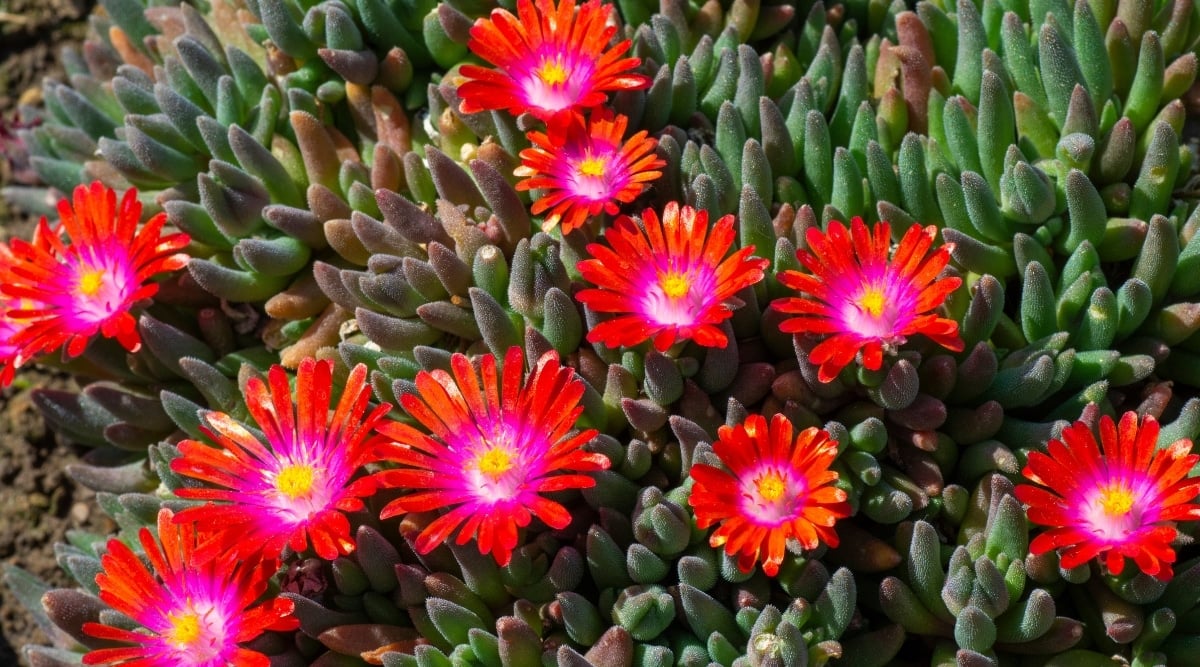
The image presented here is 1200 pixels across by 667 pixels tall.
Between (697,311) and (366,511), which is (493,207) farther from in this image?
(366,511)

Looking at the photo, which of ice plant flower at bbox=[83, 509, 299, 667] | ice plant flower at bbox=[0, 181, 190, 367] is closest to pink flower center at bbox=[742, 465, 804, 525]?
ice plant flower at bbox=[83, 509, 299, 667]

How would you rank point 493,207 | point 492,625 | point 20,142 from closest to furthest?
point 492,625 < point 493,207 < point 20,142

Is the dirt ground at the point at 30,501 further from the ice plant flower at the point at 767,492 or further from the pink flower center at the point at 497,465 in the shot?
the ice plant flower at the point at 767,492

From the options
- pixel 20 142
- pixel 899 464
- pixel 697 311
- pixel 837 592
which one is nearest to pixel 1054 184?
pixel 899 464

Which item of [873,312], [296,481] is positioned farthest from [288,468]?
[873,312]

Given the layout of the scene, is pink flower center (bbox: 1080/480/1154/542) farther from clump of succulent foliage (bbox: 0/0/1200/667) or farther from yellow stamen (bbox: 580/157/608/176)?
yellow stamen (bbox: 580/157/608/176)
